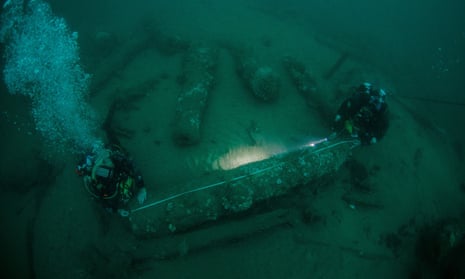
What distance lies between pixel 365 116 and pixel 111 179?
17.2 ft

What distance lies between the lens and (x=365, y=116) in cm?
510

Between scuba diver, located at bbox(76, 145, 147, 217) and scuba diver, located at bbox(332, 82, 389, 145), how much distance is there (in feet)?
15.0

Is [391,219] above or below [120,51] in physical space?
below

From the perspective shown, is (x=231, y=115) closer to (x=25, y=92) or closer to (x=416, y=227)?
(x=416, y=227)

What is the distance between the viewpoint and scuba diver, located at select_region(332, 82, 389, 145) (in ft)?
16.8

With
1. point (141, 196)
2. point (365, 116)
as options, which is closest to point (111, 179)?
point (141, 196)

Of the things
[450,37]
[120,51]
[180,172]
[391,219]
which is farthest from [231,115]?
[450,37]

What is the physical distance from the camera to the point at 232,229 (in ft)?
13.3

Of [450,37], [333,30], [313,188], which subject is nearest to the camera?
[313,188]

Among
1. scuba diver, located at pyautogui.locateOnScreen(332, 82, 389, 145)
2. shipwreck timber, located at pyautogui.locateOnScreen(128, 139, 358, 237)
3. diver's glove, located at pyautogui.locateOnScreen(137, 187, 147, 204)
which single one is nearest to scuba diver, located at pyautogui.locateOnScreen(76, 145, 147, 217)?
diver's glove, located at pyautogui.locateOnScreen(137, 187, 147, 204)

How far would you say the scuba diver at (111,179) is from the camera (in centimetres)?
362

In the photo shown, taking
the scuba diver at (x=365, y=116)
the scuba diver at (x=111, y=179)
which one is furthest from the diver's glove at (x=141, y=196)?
the scuba diver at (x=365, y=116)

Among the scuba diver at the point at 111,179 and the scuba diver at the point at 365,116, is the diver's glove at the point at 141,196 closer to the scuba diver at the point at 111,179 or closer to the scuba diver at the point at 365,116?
the scuba diver at the point at 111,179

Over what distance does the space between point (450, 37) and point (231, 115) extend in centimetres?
2130
